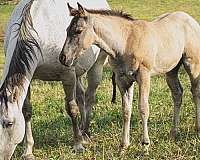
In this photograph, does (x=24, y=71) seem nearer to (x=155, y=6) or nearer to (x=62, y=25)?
(x=62, y=25)

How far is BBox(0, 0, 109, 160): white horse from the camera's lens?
5031 mm

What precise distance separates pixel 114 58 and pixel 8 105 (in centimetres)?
153

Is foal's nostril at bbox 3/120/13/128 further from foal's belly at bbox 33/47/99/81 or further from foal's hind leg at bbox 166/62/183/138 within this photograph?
foal's hind leg at bbox 166/62/183/138

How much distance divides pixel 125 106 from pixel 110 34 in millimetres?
1064

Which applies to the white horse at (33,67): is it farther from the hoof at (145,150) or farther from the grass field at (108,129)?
the hoof at (145,150)

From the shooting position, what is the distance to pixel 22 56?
5.33 meters

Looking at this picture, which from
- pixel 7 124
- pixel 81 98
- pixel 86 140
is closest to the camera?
pixel 7 124

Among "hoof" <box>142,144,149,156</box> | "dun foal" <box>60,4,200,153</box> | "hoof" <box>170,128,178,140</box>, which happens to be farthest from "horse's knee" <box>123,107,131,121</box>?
"hoof" <box>170,128,178,140</box>

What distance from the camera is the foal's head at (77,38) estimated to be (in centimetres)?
550

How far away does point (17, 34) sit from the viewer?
5.55m

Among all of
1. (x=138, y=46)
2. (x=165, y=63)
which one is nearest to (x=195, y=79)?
(x=165, y=63)

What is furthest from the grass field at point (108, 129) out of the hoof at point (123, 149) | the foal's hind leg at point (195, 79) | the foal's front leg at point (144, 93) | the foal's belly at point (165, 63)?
the foal's belly at point (165, 63)

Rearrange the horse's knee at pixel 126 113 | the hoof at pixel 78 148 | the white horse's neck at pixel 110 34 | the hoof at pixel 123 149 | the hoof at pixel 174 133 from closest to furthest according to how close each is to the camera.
A: the white horse's neck at pixel 110 34, the hoof at pixel 123 149, the horse's knee at pixel 126 113, the hoof at pixel 78 148, the hoof at pixel 174 133

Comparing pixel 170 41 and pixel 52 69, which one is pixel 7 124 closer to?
pixel 52 69
